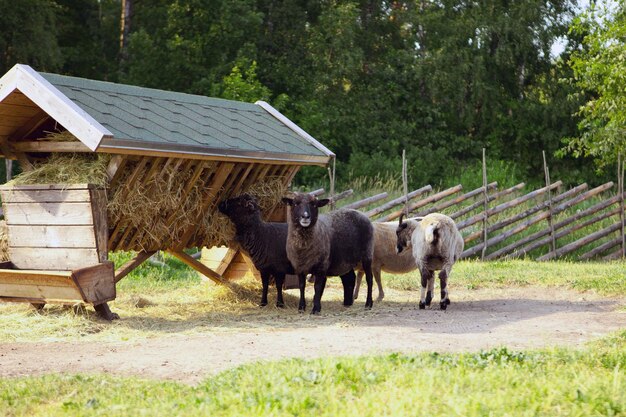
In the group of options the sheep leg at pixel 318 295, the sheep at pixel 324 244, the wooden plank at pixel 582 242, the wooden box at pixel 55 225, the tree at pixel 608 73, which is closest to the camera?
the wooden box at pixel 55 225

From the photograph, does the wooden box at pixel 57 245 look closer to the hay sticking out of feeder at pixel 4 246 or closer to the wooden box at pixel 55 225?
the wooden box at pixel 55 225

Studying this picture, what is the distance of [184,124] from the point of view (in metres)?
11.8

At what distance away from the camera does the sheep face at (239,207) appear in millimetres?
12398

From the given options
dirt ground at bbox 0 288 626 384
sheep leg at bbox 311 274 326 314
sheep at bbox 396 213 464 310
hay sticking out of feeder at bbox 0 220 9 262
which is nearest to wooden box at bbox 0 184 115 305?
hay sticking out of feeder at bbox 0 220 9 262

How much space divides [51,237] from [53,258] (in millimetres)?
248

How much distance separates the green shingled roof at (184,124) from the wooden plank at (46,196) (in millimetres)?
797

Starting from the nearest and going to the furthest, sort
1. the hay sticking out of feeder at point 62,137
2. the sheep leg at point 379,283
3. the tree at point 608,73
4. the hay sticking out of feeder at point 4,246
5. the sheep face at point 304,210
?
the hay sticking out of feeder at point 62,137 < the sheep face at point 304,210 < the hay sticking out of feeder at point 4,246 < the sheep leg at point 379,283 < the tree at point 608,73

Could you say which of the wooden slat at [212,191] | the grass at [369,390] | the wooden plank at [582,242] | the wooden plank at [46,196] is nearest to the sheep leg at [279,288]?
the wooden slat at [212,191]

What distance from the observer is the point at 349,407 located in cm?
596

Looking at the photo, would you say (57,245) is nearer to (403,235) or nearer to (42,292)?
(42,292)

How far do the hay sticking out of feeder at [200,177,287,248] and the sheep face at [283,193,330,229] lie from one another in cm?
130

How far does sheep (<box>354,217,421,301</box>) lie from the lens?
523 inches

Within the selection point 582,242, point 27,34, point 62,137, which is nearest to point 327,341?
point 62,137

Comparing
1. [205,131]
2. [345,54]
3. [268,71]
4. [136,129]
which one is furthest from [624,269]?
[268,71]
